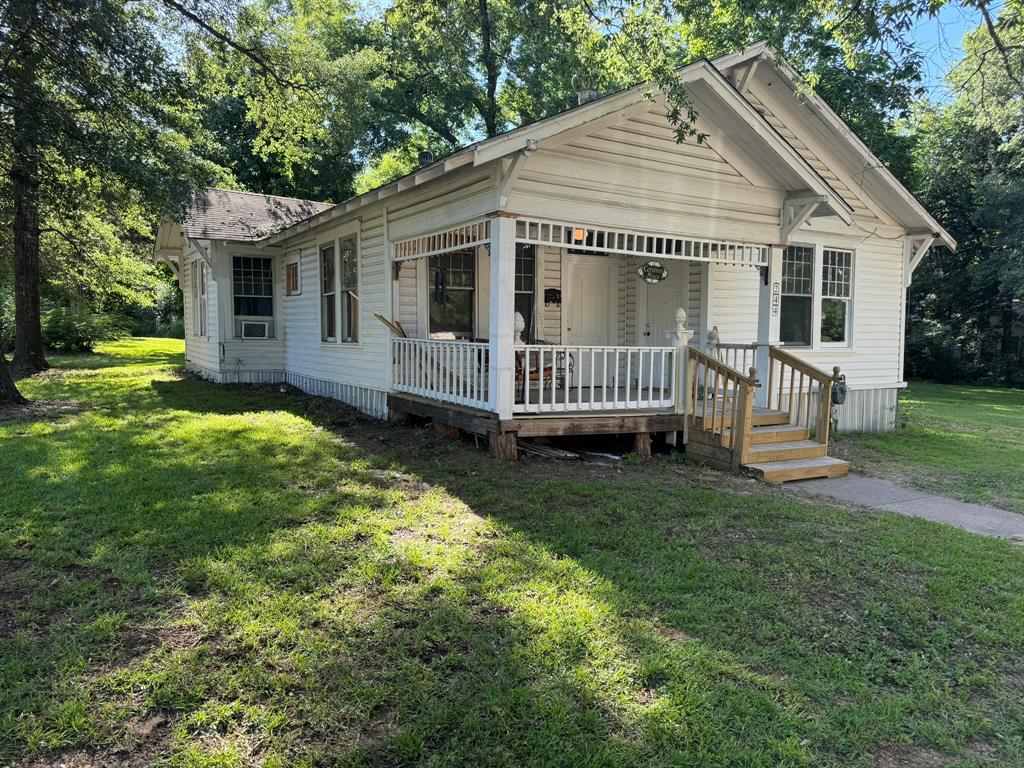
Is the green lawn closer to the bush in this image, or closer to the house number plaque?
the house number plaque

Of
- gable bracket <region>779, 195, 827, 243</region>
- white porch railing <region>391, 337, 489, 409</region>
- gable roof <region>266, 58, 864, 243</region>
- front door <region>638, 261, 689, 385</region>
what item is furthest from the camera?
front door <region>638, 261, 689, 385</region>

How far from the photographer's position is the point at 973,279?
23953 millimetres

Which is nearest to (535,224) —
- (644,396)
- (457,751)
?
(644,396)

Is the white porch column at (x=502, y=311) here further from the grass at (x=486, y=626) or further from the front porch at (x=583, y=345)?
the grass at (x=486, y=626)

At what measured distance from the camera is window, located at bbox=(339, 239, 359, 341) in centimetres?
1070

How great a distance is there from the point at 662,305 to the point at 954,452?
15.4 feet

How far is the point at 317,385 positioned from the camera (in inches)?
501

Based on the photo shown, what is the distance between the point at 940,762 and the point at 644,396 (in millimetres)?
6459

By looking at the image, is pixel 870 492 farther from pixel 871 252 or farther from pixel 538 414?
pixel 871 252

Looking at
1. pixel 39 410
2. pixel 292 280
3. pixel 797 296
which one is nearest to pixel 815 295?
pixel 797 296

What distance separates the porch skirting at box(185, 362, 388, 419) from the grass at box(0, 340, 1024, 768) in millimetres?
3796

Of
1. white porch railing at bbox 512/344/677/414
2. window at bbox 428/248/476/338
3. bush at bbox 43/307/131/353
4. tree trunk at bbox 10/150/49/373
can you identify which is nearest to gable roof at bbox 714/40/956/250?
white porch railing at bbox 512/344/677/414

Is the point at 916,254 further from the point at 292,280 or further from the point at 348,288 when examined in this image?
the point at 292,280

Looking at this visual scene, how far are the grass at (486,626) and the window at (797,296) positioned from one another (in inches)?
192
